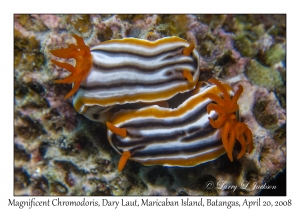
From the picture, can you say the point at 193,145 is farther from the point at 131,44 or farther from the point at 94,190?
the point at 94,190

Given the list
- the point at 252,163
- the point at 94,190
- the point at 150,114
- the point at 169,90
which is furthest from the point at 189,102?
the point at 94,190

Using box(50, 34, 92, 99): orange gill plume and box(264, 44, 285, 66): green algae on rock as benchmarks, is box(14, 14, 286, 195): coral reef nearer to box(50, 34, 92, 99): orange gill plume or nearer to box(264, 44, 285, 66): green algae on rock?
box(264, 44, 285, 66): green algae on rock

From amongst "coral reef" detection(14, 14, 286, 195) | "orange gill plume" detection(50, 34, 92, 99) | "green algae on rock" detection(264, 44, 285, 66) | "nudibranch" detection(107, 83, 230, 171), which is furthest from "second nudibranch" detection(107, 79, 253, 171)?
"green algae on rock" detection(264, 44, 285, 66)

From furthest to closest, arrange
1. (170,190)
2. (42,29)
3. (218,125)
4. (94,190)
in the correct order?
(94,190) < (170,190) < (42,29) < (218,125)

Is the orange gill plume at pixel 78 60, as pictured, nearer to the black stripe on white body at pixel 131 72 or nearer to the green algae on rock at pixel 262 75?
the black stripe on white body at pixel 131 72

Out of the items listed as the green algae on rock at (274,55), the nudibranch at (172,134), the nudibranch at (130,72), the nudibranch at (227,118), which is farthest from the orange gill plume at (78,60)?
the green algae on rock at (274,55)
